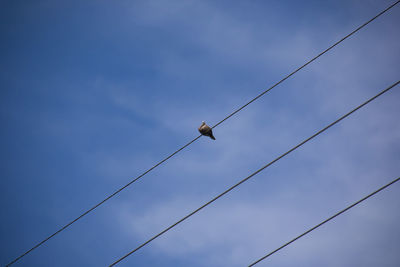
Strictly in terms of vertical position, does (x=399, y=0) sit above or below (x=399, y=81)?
above

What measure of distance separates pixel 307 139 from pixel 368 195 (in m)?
1.44

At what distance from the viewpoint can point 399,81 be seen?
5188 mm

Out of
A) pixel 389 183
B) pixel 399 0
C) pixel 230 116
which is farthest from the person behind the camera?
pixel 230 116

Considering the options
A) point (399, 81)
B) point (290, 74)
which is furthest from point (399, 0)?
point (290, 74)

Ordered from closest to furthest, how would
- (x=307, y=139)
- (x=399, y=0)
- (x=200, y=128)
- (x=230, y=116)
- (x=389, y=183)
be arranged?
(x=389, y=183) → (x=307, y=139) → (x=399, y=0) → (x=230, y=116) → (x=200, y=128)

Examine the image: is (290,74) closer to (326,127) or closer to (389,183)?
(326,127)

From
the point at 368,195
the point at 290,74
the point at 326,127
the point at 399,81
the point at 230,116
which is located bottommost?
the point at 368,195

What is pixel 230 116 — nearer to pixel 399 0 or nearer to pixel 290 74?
pixel 290 74

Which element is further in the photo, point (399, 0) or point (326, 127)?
point (399, 0)

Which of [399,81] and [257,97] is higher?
[257,97]

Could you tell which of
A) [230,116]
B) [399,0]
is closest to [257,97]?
[230,116]

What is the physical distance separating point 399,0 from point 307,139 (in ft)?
12.2

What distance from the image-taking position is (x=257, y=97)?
6.86 m

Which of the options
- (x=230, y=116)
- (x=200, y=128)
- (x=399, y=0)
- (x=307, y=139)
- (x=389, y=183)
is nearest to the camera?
(x=389, y=183)
